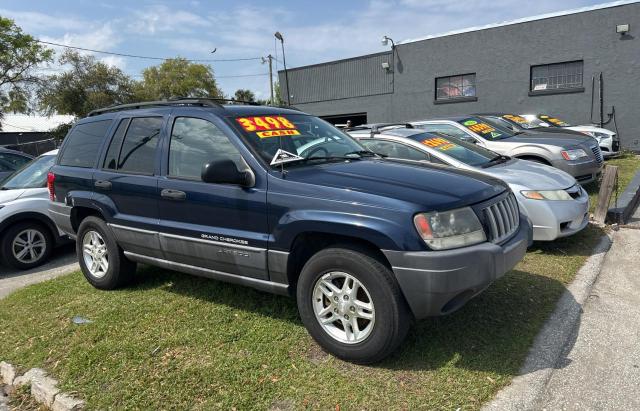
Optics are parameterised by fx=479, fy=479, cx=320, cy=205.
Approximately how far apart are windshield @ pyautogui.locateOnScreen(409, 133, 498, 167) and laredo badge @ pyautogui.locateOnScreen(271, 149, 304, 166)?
3176 millimetres

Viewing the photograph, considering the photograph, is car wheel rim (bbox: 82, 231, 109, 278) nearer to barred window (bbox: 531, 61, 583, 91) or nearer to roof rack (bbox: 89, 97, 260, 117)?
roof rack (bbox: 89, 97, 260, 117)

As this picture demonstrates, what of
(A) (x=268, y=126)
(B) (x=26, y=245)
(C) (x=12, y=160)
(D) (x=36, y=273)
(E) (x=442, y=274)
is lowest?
(D) (x=36, y=273)

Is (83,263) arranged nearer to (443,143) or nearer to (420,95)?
(443,143)

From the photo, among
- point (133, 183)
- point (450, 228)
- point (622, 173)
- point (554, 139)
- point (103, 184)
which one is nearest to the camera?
point (450, 228)

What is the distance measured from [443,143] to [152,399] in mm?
4950

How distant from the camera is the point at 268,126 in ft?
13.1

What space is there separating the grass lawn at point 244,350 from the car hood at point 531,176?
1.04 m

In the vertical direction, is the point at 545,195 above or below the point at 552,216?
above

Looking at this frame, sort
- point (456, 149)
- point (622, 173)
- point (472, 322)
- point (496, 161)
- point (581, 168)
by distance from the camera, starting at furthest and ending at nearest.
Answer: point (622, 173), point (581, 168), point (456, 149), point (496, 161), point (472, 322)

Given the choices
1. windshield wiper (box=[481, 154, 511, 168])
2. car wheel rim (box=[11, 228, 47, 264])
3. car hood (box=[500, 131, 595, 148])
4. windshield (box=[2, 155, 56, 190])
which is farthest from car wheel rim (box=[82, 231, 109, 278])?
car hood (box=[500, 131, 595, 148])

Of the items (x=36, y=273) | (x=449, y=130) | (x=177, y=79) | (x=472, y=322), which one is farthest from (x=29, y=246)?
(x=177, y=79)

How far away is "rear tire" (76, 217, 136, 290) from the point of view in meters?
4.71

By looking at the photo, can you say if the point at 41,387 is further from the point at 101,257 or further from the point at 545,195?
the point at 545,195

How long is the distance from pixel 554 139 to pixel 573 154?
491mm
